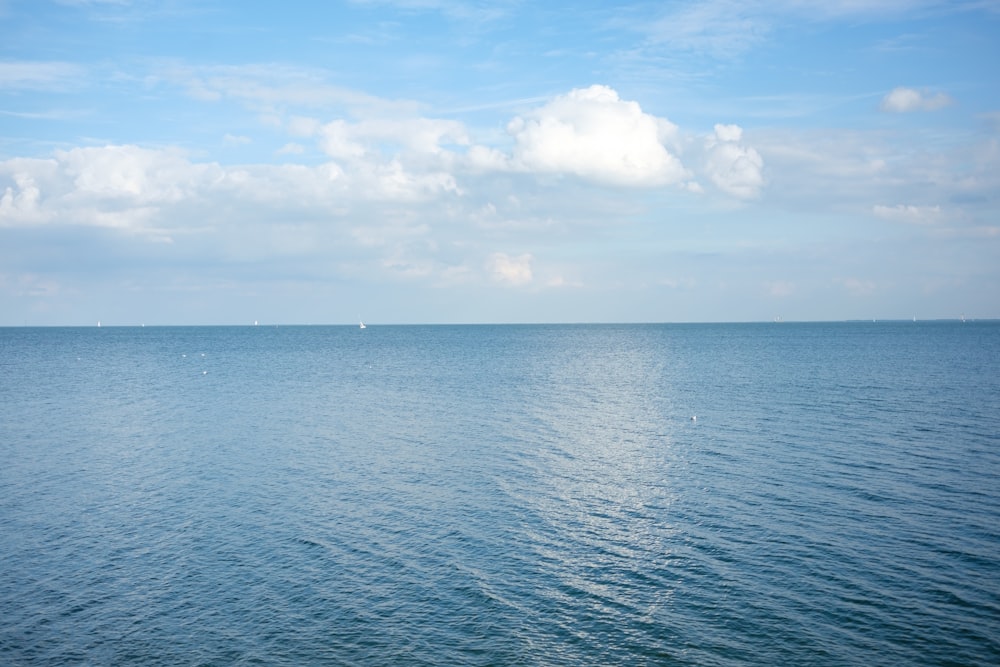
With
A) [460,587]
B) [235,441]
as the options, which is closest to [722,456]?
[460,587]

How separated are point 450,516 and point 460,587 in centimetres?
1182

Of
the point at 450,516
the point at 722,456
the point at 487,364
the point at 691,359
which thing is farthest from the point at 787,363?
the point at 450,516

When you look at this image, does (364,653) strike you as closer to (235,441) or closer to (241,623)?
(241,623)

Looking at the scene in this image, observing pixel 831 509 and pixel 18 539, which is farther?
pixel 831 509

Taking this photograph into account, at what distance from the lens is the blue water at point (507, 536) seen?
105 feet

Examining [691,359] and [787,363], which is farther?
[691,359]

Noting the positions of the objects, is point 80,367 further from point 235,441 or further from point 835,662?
point 835,662

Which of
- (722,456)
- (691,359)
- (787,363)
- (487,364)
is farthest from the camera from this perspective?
(691,359)

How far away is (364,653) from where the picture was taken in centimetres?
3112

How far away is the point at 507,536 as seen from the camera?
4503 cm

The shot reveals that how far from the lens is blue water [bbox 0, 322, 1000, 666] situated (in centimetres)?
3186

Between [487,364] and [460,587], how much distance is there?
463ft

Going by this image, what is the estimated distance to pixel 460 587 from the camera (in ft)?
123

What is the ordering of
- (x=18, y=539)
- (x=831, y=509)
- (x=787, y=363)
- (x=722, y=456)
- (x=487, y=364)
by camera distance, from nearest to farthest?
(x=18, y=539) < (x=831, y=509) < (x=722, y=456) < (x=787, y=363) < (x=487, y=364)
